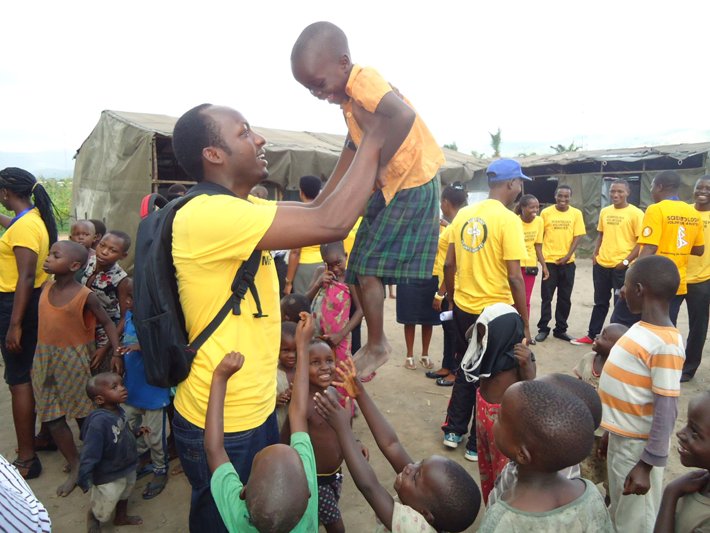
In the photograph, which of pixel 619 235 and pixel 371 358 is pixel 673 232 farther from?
pixel 371 358

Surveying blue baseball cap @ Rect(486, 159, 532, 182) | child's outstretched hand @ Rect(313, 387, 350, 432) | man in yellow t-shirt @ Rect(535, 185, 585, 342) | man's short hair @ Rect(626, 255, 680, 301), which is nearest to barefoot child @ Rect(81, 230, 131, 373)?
child's outstretched hand @ Rect(313, 387, 350, 432)

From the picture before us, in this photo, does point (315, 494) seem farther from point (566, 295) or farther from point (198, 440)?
point (566, 295)

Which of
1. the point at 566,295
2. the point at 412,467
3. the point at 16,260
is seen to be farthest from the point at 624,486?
the point at 566,295

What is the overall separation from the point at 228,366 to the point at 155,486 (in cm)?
239

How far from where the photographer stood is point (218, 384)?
1513 millimetres

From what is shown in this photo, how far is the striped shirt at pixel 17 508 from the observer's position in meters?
0.91

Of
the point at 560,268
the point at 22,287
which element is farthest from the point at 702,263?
the point at 22,287

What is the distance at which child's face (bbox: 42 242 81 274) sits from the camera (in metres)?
3.23

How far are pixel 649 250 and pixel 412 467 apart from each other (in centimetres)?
412

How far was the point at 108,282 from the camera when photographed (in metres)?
3.73

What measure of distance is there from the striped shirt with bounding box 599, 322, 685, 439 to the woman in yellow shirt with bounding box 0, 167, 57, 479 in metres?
3.78

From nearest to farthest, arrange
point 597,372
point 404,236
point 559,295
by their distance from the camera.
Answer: point 404,236
point 597,372
point 559,295

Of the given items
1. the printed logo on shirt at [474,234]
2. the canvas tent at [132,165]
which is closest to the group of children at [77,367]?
the printed logo on shirt at [474,234]

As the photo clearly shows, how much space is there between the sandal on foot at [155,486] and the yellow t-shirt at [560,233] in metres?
5.52
